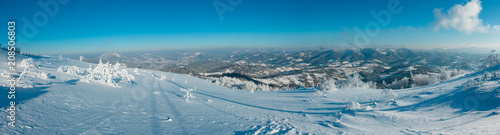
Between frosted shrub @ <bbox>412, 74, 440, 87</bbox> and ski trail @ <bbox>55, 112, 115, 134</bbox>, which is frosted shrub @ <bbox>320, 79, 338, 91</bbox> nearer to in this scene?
ski trail @ <bbox>55, 112, 115, 134</bbox>

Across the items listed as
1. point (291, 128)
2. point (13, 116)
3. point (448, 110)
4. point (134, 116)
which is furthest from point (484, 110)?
point (13, 116)

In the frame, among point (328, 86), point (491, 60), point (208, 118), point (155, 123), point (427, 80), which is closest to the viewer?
point (155, 123)

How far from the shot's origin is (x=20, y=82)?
677cm

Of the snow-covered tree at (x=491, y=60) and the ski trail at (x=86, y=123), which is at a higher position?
the snow-covered tree at (x=491, y=60)

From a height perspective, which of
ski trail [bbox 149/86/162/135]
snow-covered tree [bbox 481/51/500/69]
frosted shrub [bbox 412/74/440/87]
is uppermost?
snow-covered tree [bbox 481/51/500/69]

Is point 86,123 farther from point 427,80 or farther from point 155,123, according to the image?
point 427,80

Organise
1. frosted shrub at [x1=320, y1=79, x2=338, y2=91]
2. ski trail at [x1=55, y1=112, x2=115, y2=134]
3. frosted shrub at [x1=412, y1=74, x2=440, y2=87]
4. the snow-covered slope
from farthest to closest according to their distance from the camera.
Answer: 1. frosted shrub at [x1=412, y1=74, x2=440, y2=87]
2. frosted shrub at [x1=320, y1=79, x2=338, y2=91]
3. the snow-covered slope
4. ski trail at [x1=55, y1=112, x2=115, y2=134]

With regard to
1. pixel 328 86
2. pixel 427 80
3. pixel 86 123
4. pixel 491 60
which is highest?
pixel 491 60

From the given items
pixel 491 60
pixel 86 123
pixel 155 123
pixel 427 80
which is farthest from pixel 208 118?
pixel 427 80

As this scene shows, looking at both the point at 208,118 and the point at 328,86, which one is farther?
the point at 328,86

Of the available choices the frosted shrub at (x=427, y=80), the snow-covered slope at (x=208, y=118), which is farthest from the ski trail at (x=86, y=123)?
the frosted shrub at (x=427, y=80)

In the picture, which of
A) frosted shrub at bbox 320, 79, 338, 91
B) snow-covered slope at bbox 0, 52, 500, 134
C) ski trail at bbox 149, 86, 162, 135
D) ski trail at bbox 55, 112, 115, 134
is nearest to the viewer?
ski trail at bbox 55, 112, 115, 134

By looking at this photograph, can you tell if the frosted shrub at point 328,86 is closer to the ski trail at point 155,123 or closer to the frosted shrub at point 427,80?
the ski trail at point 155,123

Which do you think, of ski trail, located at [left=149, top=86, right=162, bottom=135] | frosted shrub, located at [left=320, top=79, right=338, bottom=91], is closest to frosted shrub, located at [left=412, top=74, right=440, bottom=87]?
frosted shrub, located at [left=320, top=79, right=338, bottom=91]
